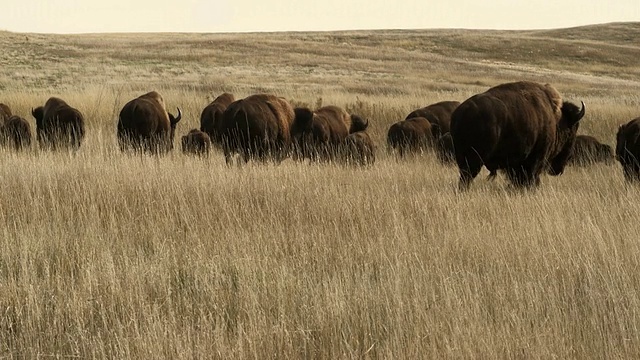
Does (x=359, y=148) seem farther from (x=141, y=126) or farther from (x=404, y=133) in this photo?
(x=141, y=126)

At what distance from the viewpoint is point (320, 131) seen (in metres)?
14.9

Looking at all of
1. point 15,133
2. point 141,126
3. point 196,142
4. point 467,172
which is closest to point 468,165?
point 467,172

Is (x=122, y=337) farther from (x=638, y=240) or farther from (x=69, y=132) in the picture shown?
(x=69, y=132)

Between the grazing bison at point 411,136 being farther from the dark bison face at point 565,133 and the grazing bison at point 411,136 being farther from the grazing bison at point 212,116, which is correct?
the dark bison face at point 565,133

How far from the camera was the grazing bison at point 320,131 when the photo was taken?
1386 cm

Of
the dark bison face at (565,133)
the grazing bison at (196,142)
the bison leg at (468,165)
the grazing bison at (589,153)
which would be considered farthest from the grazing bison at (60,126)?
the grazing bison at (589,153)

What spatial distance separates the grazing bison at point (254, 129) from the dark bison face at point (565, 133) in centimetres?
448

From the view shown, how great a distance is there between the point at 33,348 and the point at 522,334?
272cm

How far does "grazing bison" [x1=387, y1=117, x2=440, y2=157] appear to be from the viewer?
607 inches

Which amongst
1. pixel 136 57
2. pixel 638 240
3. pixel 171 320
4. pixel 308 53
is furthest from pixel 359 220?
pixel 308 53

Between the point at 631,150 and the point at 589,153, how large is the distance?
13.9ft

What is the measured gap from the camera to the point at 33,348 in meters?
4.06

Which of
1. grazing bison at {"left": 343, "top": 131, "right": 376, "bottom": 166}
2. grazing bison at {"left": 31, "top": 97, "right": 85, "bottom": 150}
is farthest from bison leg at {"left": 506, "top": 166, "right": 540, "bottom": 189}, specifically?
grazing bison at {"left": 31, "top": 97, "right": 85, "bottom": 150}

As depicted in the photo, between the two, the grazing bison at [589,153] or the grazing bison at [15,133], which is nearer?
the grazing bison at [589,153]
